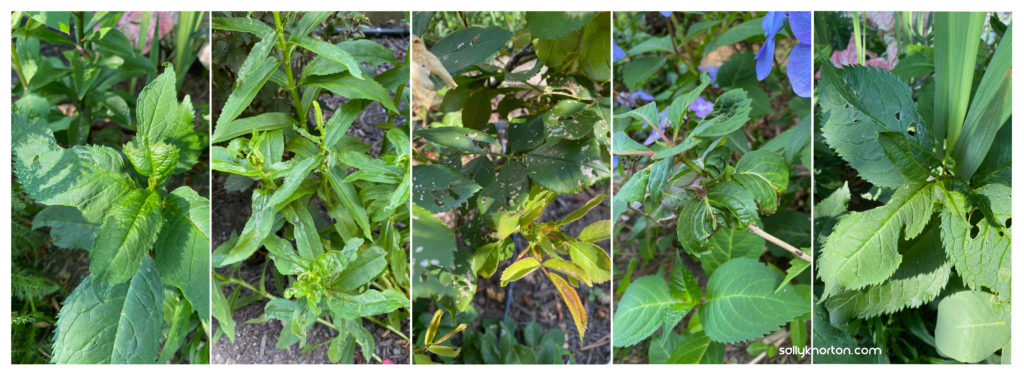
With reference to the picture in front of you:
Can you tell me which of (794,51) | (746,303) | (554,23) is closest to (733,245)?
(746,303)

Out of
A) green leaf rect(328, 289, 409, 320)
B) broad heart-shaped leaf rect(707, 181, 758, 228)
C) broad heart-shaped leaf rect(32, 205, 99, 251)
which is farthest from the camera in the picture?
broad heart-shaped leaf rect(32, 205, 99, 251)

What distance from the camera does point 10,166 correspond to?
1.07 metres

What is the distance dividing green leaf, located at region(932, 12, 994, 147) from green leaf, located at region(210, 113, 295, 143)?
100cm

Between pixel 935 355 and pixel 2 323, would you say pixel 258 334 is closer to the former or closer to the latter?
pixel 2 323

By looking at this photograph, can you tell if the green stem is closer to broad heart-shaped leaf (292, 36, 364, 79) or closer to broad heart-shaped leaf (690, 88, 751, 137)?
broad heart-shaped leaf (292, 36, 364, 79)

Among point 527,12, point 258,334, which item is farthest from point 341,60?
point 258,334

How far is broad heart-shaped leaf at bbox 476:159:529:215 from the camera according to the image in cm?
99

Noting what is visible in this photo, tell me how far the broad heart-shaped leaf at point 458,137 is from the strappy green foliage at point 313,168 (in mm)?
47

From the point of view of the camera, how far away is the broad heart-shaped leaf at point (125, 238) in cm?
93

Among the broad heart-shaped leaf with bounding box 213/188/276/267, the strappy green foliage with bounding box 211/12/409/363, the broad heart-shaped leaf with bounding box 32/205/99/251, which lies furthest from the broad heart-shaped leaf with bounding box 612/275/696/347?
the broad heart-shaped leaf with bounding box 32/205/99/251

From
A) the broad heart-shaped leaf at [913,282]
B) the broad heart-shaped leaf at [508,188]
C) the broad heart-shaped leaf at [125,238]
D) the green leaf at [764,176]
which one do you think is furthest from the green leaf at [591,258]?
the broad heart-shaped leaf at [125,238]

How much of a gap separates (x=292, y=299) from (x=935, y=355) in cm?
108

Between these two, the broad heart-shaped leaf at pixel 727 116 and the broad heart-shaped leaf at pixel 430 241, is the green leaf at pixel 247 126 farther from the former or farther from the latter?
the broad heart-shaped leaf at pixel 727 116

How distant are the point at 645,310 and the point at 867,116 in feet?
1.45
